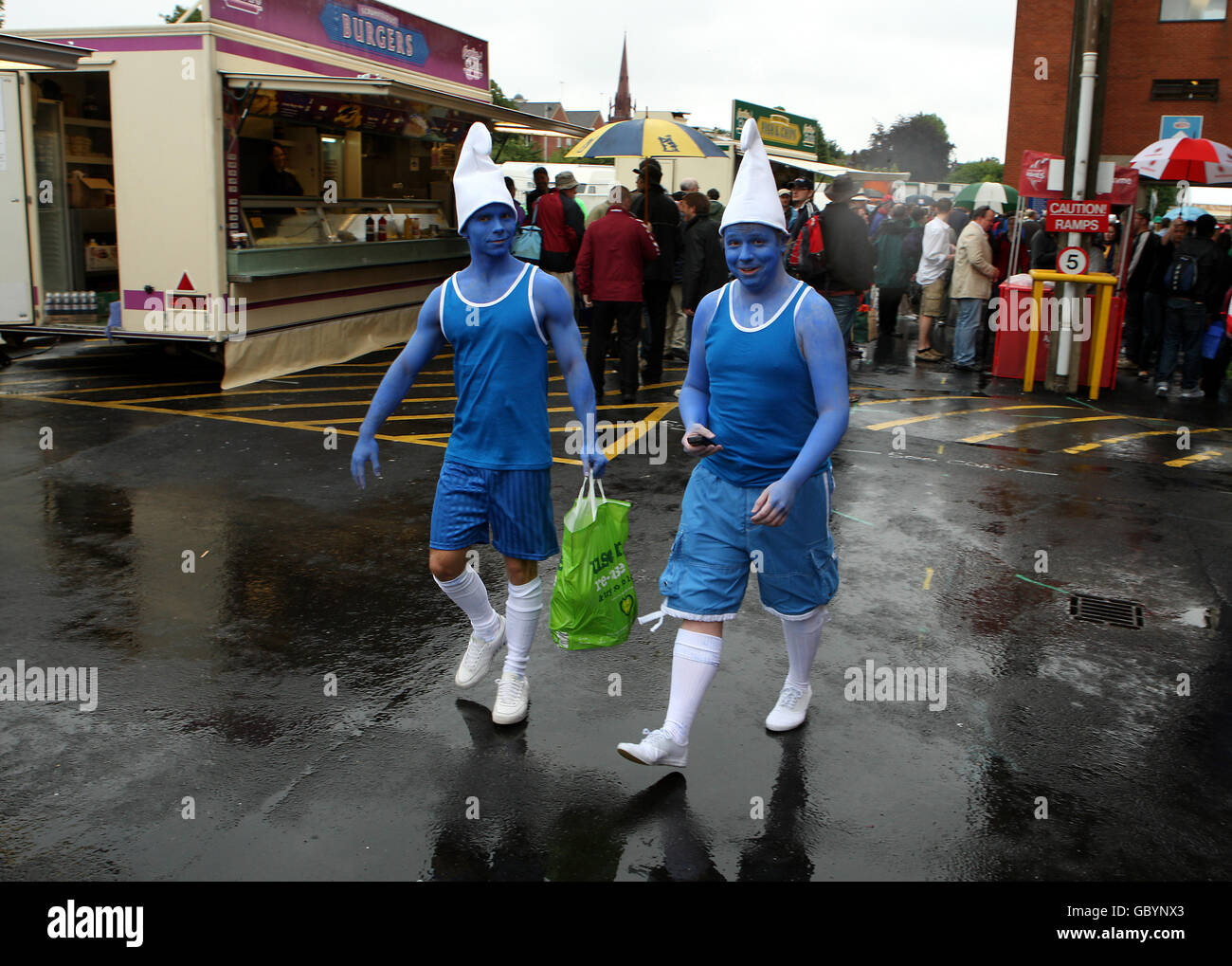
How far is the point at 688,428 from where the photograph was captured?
146 inches

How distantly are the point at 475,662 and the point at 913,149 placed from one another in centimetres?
8397

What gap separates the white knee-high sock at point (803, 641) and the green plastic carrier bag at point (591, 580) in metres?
0.61

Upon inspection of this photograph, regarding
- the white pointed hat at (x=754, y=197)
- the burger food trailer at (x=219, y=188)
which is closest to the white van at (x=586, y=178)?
the burger food trailer at (x=219, y=188)

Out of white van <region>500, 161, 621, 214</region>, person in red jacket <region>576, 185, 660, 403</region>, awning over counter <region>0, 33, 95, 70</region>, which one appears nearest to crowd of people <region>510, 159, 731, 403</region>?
person in red jacket <region>576, 185, 660, 403</region>

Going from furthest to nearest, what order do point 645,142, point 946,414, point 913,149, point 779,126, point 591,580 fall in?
point 913,149 → point 779,126 → point 645,142 → point 946,414 → point 591,580

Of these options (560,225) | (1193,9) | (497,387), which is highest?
(1193,9)

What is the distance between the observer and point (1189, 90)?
29891mm

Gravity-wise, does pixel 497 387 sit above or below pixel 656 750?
above

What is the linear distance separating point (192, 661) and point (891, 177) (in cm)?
3916

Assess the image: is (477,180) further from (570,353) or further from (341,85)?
(341,85)

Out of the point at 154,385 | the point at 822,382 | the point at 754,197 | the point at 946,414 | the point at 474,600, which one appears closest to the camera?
the point at 822,382

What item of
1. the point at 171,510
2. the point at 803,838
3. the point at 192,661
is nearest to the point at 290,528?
the point at 171,510

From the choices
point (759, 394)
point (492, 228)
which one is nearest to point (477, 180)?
point (492, 228)

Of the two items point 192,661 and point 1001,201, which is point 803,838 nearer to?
point 192,661
